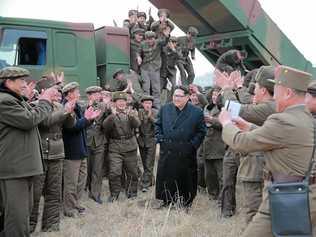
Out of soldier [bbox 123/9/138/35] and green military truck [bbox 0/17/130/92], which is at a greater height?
soldier [bbox 123/9/138/35]

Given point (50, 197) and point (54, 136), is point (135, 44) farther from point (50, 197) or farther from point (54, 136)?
point (50, 197)

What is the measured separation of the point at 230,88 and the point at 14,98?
1900mm

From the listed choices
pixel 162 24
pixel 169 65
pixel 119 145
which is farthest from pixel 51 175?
pixel 169 65

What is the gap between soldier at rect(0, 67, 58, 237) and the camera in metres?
4.04

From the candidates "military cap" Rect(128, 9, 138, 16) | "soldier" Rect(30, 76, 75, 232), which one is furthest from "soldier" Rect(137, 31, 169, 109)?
"soldier" Rect(30, 76, 75, 232)

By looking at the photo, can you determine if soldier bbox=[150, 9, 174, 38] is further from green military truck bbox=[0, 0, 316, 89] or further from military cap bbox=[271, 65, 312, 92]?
military cap bbox=[271, 65, 312, 92]

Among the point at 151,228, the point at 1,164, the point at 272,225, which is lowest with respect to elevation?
the point at 151,228

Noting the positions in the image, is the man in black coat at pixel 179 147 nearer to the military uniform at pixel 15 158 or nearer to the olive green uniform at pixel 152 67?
the olive green uniform at pixel 152 67

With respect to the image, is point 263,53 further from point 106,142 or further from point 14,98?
point 14,98

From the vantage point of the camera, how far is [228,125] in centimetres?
335

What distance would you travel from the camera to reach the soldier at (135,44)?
8.59 meters

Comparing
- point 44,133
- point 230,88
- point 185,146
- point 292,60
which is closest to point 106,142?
point 185,146

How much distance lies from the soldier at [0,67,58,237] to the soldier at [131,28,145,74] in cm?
449

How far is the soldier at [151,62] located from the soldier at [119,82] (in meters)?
0.52
